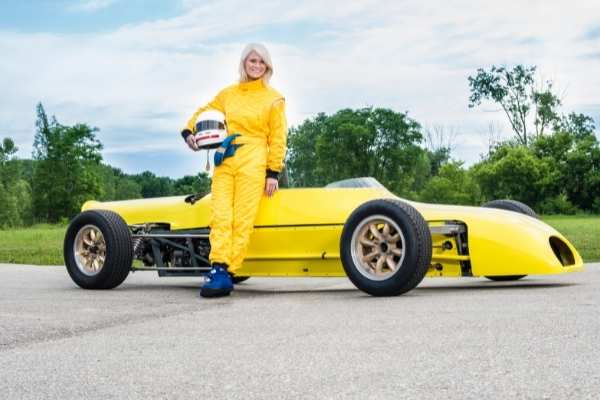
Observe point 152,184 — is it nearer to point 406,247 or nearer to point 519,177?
point 519,177

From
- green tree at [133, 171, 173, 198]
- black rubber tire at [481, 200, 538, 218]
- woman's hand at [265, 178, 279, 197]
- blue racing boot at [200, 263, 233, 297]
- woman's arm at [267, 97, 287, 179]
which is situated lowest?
blue racing boot at [200, 263, 233, 297]

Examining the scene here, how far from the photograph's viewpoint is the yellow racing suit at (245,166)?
7.72 m

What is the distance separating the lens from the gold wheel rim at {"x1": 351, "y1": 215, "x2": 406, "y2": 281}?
6977 millimetres

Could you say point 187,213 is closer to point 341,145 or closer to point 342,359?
point 342,359

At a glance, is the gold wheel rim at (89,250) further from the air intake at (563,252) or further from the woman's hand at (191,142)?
the air intake at (563,252)

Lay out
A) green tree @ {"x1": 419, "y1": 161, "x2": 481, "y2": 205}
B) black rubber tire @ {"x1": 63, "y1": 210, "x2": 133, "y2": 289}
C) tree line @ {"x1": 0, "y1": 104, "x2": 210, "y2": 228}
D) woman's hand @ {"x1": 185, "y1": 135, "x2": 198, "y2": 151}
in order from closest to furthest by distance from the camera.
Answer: woman's hand @ {"x1": 185, "y1": 135, "x2": 198, "y2": 151} → black rubber tire @ {"x1": 63, "y1": 210, "x2": 133, "y2": 289} → green tree @ {"x1": 419, "y1": 161, "x2": 481, "y2": 205} → tree line @ {"x1": 0, "y1": 104, "x2": 210, "y2": 228}

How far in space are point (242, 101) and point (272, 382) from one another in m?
4.60

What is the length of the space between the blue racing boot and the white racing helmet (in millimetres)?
1150

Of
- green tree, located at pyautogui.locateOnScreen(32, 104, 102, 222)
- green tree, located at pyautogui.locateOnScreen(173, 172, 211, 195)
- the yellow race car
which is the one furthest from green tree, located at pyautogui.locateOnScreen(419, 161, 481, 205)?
the yellow race car

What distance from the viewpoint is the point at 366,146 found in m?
78.6

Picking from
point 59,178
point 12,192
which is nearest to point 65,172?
point 59,178

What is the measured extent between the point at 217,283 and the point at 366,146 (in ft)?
235

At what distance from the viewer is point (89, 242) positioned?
8703 millimetres

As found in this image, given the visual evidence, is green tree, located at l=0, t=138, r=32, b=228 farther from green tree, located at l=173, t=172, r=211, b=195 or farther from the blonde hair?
the blonde hair
